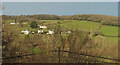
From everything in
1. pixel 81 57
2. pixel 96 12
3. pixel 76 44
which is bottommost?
pixel 81 57

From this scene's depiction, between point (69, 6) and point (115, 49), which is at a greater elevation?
point (69, 6)

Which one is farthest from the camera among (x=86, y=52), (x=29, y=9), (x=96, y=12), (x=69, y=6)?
(x=69, y=6)

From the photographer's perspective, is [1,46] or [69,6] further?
[69,6]

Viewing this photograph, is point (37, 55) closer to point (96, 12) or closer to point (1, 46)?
point (1, 46)

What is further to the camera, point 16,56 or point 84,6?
point 84,6

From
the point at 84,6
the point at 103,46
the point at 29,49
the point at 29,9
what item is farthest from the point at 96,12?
the point at 29,49

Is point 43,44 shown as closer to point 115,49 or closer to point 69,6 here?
point 115,49

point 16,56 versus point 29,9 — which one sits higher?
point 29,9

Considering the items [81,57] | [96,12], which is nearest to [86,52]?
[81,57]

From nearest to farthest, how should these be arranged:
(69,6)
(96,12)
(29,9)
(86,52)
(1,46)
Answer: (1,46) < (86,52) < (29,9) < (96,12) < (69,6)
